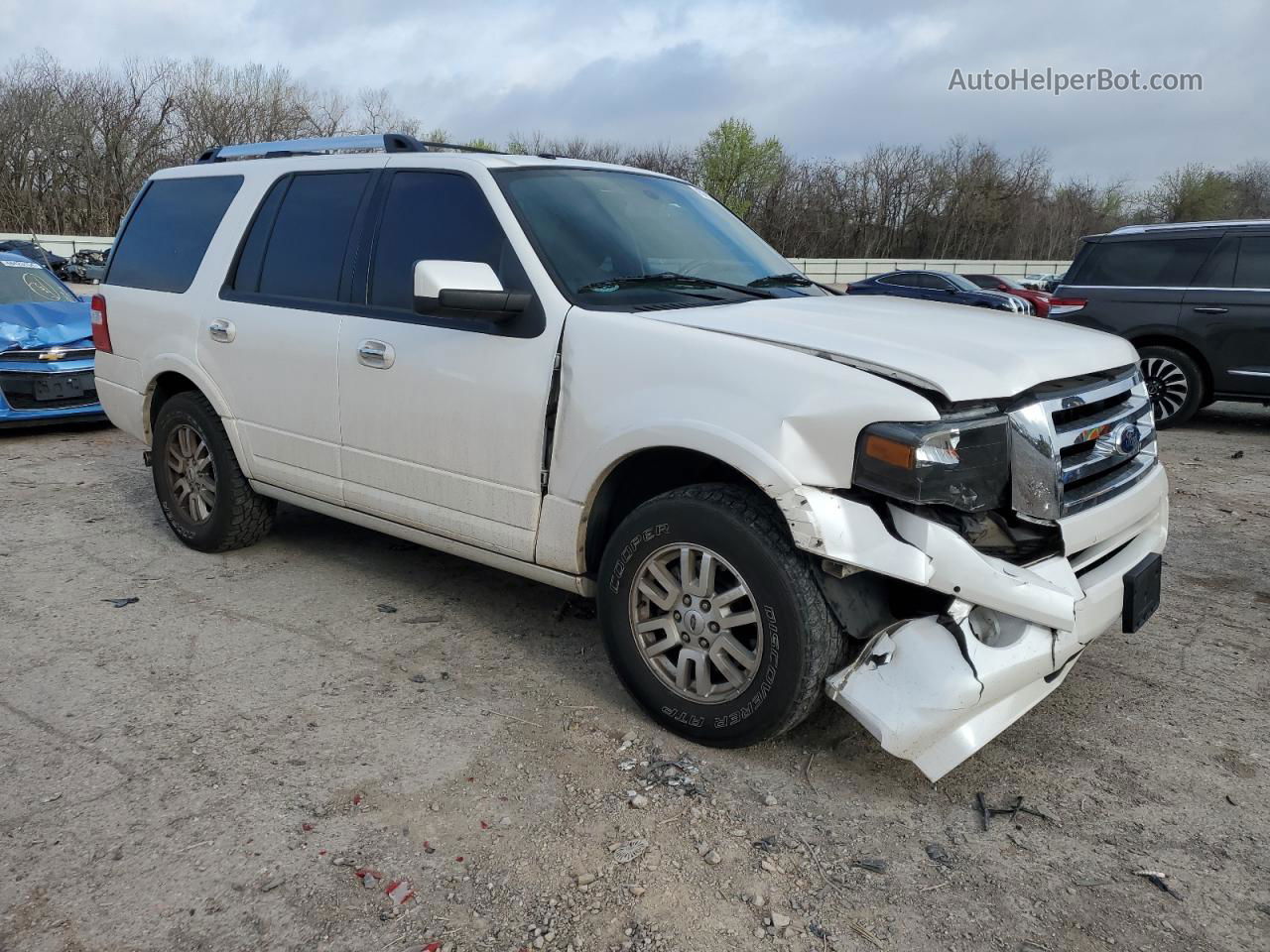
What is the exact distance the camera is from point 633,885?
2.46m

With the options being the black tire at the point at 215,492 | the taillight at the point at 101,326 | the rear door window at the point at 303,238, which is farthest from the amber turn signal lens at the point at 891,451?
the taillight at the point at 101,326

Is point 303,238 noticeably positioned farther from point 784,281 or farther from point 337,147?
point 784,281

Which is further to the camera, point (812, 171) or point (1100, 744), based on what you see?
point (812, 171)

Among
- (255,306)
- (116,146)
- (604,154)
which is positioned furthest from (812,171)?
(255,306)

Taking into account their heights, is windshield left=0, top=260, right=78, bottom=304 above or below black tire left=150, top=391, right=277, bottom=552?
above

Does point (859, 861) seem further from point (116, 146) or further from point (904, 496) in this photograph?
point (116, 146)

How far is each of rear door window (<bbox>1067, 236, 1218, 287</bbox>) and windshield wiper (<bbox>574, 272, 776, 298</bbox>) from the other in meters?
7.07

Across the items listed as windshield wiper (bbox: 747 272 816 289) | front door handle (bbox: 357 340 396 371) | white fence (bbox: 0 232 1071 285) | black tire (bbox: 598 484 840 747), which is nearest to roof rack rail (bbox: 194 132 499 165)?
front door handle (bbox: 357 340 396 371)

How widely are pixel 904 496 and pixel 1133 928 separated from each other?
3.84 ft

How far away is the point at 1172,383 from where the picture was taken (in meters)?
9.03

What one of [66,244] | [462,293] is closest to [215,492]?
[462,293]

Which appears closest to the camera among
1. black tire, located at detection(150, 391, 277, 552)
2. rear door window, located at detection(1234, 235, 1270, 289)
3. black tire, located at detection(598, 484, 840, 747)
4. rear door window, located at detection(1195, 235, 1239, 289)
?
black tire, located at detection(598, 484, 840, 747)

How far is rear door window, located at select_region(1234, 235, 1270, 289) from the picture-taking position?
854 cm

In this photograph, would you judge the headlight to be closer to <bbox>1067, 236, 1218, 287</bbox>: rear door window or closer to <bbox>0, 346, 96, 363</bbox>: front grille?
<bbox>0, 346, 96, 363</bbox>: front grille
